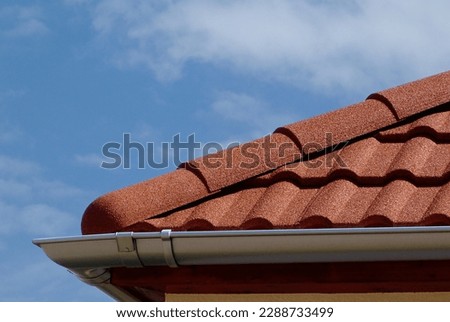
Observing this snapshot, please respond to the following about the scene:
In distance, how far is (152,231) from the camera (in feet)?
15.3

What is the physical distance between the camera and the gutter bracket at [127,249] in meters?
4.48

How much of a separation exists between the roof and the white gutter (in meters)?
0.14

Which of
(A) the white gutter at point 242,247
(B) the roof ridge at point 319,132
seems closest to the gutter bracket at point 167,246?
(A) the white gutter at point 242,247

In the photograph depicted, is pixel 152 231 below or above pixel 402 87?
below

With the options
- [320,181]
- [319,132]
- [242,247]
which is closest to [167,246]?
[242,247]

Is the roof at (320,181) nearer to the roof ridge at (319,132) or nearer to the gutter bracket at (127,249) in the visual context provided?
the roof ridge at (319,132)

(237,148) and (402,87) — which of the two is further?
(402,87)

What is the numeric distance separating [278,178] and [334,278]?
2.44 ft

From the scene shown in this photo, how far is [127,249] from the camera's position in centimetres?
451

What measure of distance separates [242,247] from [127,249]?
0.49 m

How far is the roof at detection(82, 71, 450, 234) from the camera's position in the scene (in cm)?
453
